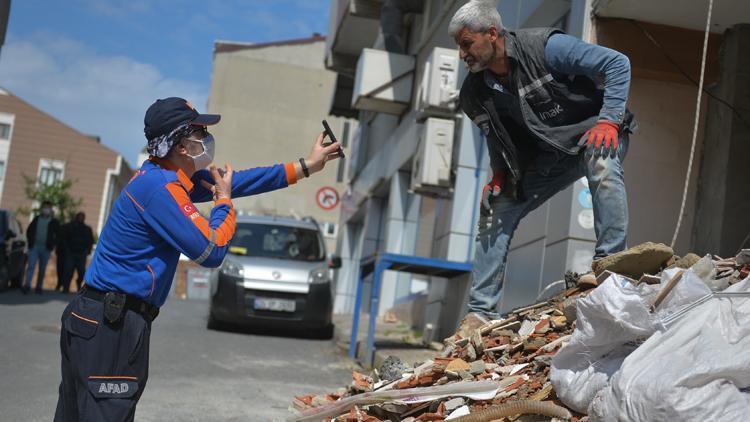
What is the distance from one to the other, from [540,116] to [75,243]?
16.5 meters

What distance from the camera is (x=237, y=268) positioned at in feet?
49.6

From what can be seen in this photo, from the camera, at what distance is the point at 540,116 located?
19.2 feet

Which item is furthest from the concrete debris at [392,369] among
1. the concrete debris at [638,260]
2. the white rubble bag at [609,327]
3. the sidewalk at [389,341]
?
the sidewalk at [389,341]

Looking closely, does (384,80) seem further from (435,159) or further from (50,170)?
(50,170)

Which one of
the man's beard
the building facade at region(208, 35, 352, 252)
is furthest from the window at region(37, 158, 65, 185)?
the man's beard

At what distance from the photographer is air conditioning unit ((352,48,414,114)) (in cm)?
1906

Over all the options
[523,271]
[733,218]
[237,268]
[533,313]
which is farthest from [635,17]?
[237,268]

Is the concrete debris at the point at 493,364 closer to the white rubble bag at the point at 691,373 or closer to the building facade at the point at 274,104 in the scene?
the white rubble bag at the point at 691,373

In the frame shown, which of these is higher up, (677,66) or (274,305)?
(677,66)

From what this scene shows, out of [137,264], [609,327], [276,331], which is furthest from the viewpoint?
[276,331]

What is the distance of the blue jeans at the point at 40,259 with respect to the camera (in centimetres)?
1920

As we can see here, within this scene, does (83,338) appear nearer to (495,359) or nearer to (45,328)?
(495,359)

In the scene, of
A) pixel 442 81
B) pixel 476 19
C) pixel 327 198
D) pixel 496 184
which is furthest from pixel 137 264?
pixel 327 198

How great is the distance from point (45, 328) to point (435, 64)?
6222 mm
